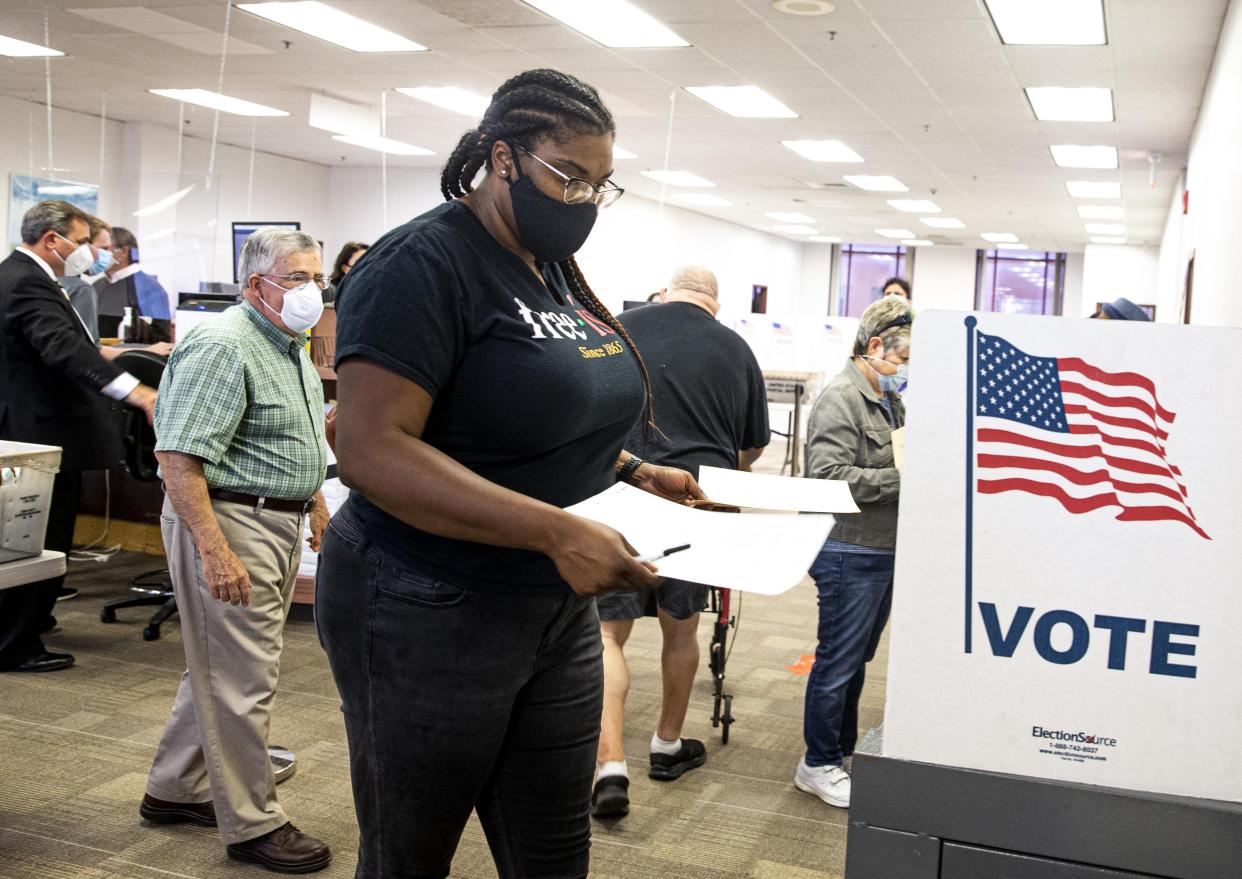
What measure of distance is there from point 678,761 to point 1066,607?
2.69m

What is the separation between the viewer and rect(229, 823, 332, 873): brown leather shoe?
2668 mm

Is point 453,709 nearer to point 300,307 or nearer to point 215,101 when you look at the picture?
point 300,307

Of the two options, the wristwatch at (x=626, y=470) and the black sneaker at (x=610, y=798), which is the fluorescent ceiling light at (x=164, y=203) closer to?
the black sneaker at (x=610, y=798)

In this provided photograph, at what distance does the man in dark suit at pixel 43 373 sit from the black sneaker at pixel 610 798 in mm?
2073

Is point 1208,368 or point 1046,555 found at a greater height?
point 1208,368

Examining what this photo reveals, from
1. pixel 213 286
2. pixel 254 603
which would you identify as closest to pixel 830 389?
pixel 254 603

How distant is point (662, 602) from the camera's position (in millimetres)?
3383

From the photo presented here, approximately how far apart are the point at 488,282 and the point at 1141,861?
863mm

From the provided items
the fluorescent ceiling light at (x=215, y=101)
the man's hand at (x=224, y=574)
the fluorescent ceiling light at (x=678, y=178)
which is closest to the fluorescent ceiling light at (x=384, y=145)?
the fluorescent ceiling light at (x=215, y=101)

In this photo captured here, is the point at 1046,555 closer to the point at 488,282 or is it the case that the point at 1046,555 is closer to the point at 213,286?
the point at 488,282

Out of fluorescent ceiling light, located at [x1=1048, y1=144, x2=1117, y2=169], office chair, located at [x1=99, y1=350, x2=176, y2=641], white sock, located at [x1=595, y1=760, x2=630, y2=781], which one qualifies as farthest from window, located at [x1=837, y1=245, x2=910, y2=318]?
white sock, located at [x1=595, y1=760, x2=630, y2=781]

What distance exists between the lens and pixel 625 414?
1471 millimetres

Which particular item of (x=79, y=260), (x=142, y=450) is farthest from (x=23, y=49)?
(x=142, y=450)

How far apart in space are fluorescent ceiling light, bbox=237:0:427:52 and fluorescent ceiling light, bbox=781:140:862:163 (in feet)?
14.2
